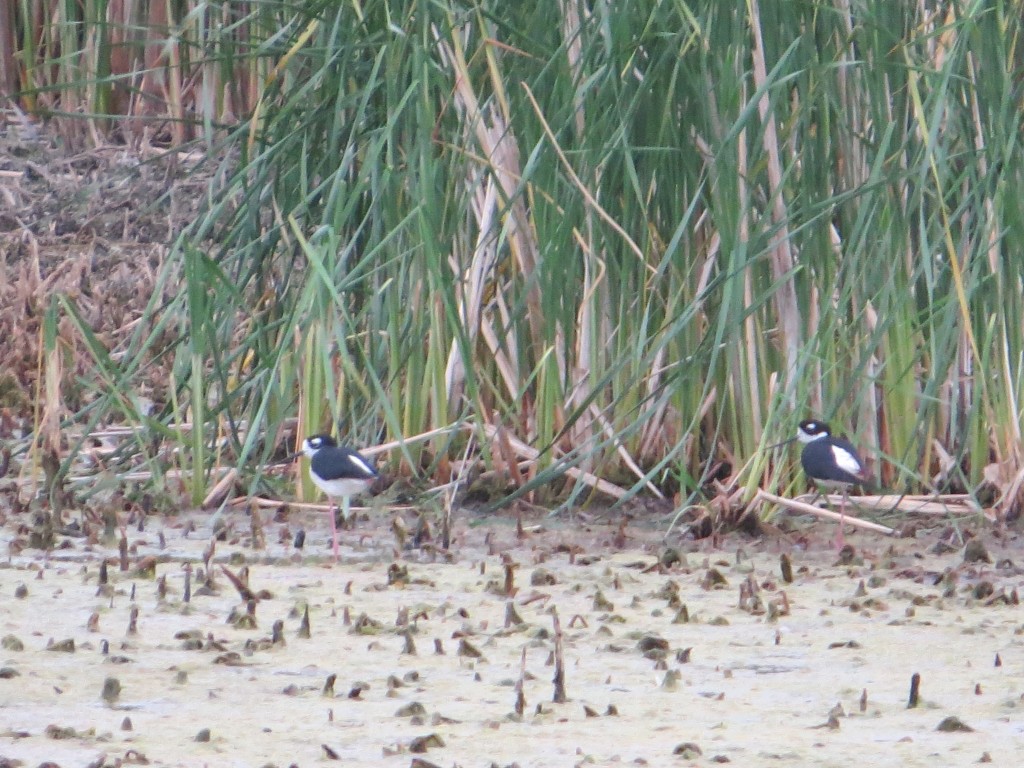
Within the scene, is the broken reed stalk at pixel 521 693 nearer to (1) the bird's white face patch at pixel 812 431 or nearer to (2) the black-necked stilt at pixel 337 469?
(2) the black-necked stilt at pixel 337 469

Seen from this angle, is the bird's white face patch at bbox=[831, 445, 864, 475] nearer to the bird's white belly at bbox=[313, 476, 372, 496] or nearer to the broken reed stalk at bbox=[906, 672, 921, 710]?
the bird's white belly at bbox=[313, 476, 372, 496]

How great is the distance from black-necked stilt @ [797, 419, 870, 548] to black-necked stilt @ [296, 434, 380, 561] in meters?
1.06

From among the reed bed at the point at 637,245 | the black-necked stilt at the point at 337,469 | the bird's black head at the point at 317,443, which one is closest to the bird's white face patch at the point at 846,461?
the reed bed at the point at 637,245

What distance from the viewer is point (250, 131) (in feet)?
17.7

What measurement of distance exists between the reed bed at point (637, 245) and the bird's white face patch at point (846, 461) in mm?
171

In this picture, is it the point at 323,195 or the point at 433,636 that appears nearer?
the point at 433,636

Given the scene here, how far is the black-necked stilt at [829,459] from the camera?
485 centimetres

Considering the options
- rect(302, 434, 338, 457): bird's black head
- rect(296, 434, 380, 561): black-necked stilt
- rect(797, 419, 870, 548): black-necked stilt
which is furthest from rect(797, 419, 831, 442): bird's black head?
rect(302, 434, 338, 457): bird's black head

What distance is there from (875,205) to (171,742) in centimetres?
262

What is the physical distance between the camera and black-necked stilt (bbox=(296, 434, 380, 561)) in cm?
494

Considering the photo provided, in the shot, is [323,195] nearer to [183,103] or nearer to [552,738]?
[552,738]

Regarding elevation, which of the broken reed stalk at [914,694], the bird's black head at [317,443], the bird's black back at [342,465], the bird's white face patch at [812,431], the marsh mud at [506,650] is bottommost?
the marsh mud at [506,650]

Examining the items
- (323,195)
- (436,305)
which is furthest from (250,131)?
(436,305)

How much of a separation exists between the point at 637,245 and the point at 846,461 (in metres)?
0.83
